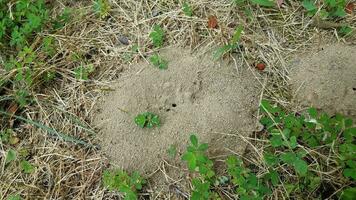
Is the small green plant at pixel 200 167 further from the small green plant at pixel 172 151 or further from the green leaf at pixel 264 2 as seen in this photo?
the green leaf at pixel 264 2

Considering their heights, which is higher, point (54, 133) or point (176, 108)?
point (176, 108)

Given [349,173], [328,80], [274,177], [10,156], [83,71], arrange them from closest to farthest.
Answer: [349,173] → [274,177] → [328,80] → [10,156] → [83,71]

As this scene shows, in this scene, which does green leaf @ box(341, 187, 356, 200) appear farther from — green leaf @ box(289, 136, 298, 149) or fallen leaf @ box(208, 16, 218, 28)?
fallen leaf @ box(208, 16, 218, 28)

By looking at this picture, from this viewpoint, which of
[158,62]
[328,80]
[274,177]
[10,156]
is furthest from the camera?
[158,62]

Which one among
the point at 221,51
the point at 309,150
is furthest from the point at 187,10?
the point at 309,150

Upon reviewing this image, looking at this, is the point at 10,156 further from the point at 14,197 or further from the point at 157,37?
the point at 157,37

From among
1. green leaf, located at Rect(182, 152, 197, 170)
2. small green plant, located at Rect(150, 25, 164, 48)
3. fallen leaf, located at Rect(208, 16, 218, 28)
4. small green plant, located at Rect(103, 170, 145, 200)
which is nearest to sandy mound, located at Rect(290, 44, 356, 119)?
fallen leaf, located at Rect(208, 16, 218, 28)
